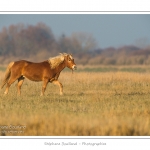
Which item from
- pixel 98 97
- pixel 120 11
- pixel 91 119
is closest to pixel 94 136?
pixel 91 119

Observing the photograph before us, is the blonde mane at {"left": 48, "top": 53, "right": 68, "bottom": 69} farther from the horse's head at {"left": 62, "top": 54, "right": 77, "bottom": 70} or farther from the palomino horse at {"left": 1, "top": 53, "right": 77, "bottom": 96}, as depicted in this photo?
the horse's head at {"left": 62, "top": 54, "right": 77, "bottom": 70}

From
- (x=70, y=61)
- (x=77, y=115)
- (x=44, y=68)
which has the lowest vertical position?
(x=77, y=115)

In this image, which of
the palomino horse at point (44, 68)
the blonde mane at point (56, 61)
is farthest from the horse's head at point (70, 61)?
the blonde mane at point (56, 61)

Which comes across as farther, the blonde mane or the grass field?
the blonde mane

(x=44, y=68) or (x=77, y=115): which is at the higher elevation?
(x=44, y=68)

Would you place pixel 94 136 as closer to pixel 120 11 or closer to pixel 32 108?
pixel 32 108

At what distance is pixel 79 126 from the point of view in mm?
9258

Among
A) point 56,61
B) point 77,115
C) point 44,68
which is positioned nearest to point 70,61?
point 56,61

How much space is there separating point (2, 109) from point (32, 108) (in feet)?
2.61

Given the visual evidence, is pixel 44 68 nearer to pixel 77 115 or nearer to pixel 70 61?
pixel 70 61

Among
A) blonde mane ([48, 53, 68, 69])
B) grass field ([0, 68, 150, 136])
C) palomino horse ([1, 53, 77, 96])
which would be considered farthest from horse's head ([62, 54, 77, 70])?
grass field ([0, 68, 150, 136])

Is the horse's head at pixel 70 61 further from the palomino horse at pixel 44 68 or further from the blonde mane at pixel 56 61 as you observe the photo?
the blonde mane at pixel 56 61

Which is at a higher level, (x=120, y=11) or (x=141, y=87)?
(x=120, y=11)

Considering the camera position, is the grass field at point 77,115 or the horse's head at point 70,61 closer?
the grass field at point 77,115
